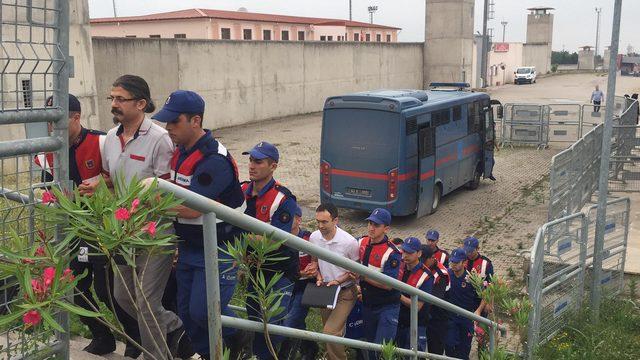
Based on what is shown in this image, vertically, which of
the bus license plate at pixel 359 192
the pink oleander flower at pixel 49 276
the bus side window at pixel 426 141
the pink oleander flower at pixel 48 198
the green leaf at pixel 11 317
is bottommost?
the bus license plate at pixel 359 192

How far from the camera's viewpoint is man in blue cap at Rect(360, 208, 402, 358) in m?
5.42

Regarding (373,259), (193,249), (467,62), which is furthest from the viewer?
(467,62)

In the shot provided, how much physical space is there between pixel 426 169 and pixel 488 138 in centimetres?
440

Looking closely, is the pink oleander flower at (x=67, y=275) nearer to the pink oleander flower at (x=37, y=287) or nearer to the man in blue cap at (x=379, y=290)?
the pink oleander flower at (x=37, y=287)

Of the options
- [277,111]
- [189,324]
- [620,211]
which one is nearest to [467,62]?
[277,111]

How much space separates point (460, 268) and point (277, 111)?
2457 cm

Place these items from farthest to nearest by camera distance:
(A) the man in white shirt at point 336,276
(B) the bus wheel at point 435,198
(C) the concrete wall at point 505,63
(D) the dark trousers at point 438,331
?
(C) the concrete wall at point 505,63, (B) the bus wheel at point 435,198, (D) the dark trousers at point 438,331, (A) the man in white shirt at point 336,276

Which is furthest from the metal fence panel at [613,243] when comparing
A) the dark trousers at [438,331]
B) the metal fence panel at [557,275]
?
the dark trousers at [438,331]

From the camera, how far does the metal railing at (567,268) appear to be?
675 centimetres

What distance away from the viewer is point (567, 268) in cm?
775

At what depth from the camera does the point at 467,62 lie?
129ft

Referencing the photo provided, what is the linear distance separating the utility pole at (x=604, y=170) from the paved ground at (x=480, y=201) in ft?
4.34

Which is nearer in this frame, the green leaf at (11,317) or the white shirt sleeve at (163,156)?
the green leaf at (11,317)

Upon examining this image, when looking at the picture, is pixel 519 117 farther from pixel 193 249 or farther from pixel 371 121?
pixel 193 249
